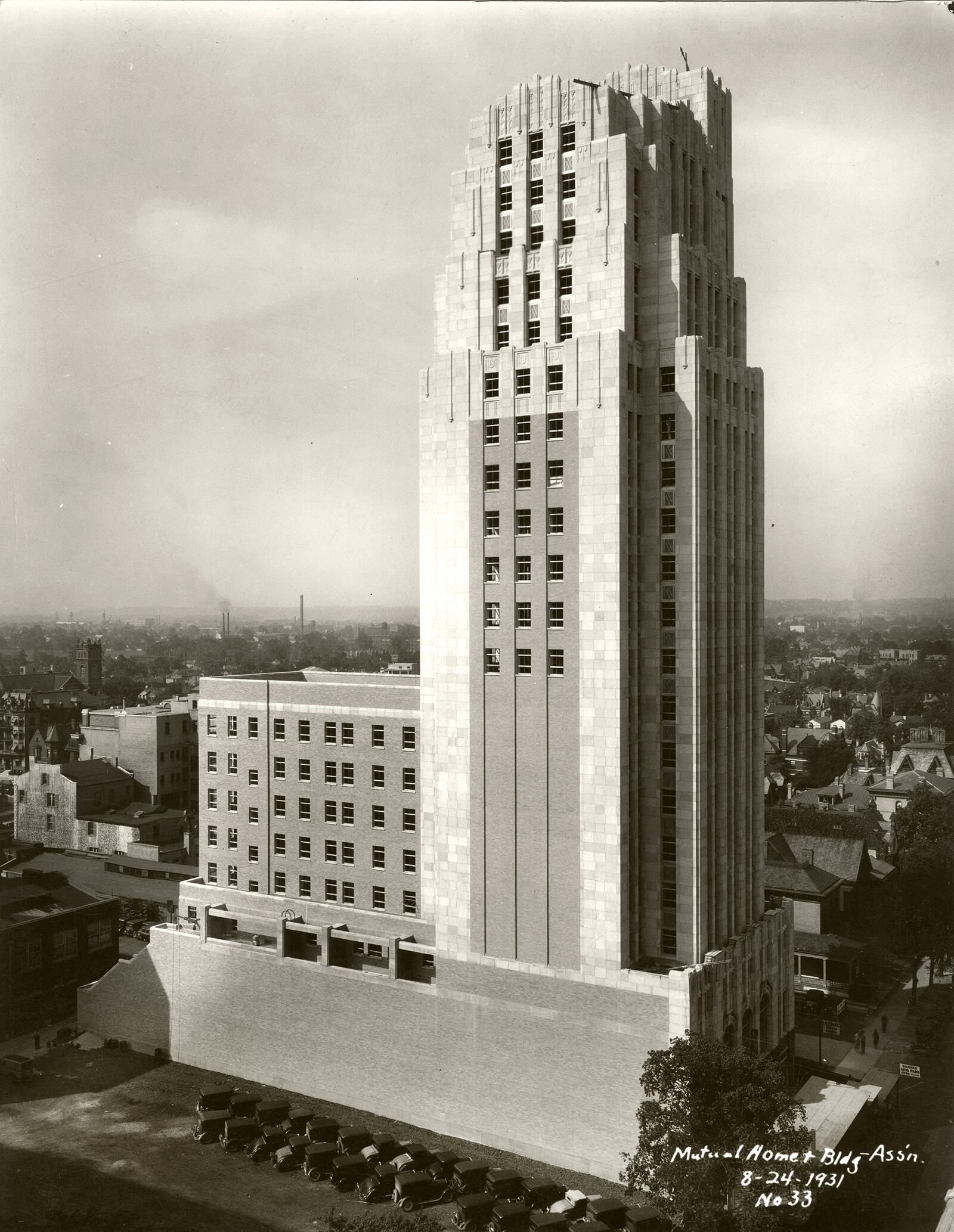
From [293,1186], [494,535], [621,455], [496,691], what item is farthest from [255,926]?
[621,455]

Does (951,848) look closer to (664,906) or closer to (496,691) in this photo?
(664,906)

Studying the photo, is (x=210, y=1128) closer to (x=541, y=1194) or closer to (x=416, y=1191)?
(x=416, y=1191)

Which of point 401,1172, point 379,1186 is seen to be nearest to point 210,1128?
point 379,1186

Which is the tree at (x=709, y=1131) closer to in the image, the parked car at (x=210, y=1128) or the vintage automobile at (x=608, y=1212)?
the vintage automobile at (x=608, y=1212)

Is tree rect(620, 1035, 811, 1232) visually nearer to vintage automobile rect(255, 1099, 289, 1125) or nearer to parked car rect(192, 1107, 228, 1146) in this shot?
vintage automobile rect(255, 1099, 289, 1125)

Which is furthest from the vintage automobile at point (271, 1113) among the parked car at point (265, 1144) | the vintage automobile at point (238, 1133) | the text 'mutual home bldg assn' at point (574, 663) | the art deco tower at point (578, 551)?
the art deco tower at point (578, 551)

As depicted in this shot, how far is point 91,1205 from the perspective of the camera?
4562 centimetres

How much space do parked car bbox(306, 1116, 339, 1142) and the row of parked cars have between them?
0.04 metres

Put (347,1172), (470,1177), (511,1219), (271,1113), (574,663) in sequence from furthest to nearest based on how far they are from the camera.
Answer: (271,1113), (574,663), (347,1172), (470,1177), (511,1219)

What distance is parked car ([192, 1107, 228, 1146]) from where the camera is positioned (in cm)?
5166

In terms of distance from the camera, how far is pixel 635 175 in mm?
51781

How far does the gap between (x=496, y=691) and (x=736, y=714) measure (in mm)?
13842

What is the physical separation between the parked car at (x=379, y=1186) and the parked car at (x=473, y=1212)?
11.6 ft

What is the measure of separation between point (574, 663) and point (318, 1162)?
2660 centimetres
